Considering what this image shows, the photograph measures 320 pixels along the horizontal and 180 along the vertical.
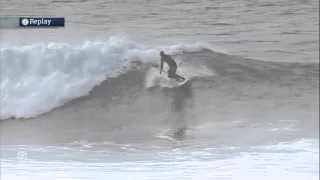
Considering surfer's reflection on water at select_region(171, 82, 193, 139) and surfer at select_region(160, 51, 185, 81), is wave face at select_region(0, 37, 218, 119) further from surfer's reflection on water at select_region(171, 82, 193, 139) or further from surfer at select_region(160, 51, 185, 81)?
surfer's reflection on water at select_region(171, 82, 193, 139)

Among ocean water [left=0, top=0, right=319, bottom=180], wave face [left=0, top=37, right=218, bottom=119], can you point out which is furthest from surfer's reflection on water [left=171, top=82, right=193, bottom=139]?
wave face [left=0, top=37, right=218, bottom=119]

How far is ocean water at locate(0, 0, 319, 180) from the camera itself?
70.4 inches

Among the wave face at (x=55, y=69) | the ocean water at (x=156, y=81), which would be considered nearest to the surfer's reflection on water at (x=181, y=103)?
the ocean water at (x=156, y=81)

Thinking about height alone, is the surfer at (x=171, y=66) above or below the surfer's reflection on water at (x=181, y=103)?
above

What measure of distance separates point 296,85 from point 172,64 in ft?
1.69

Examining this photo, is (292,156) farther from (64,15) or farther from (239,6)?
(64,15)

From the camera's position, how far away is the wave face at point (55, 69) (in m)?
1.82

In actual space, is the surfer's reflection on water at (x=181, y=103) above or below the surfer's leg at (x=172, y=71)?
below

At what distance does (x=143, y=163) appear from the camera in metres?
1.76

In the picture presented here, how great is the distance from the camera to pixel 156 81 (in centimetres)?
185

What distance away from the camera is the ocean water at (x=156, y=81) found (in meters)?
1.79

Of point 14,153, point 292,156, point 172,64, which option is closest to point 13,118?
point 14,153

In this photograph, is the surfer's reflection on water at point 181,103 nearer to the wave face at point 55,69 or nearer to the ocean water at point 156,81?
the ocean water at point 156,81

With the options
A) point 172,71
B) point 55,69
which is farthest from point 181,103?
point 55,69
